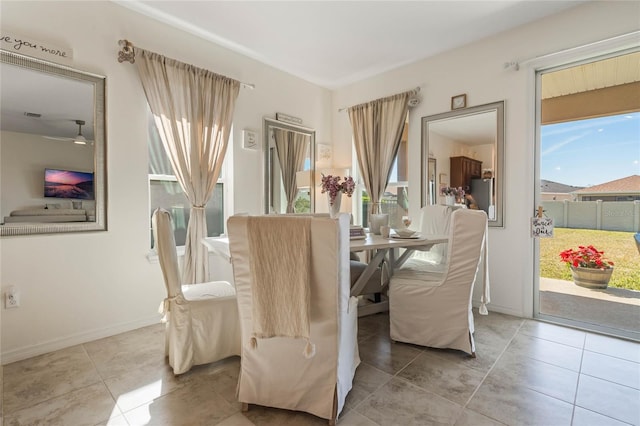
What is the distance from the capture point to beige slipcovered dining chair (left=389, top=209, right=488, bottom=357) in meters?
1.96

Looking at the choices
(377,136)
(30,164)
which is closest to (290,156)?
(377,136)

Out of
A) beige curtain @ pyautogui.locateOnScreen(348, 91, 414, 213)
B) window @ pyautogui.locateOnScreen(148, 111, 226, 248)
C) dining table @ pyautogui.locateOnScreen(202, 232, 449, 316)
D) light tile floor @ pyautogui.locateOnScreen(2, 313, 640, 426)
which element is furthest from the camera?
beige curtain @ pyautogui.locateOnScreen(348, 91, 414, 213)

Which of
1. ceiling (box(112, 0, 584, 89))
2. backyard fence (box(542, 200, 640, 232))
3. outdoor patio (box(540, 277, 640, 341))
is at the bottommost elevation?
outdoor patio (box(540, 277, 640, 341))

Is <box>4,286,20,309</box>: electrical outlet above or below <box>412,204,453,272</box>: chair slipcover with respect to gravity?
below

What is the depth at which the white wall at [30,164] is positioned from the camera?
6.44 ft

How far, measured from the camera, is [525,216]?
8.96 ft

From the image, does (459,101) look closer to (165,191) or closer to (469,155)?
(469,155)

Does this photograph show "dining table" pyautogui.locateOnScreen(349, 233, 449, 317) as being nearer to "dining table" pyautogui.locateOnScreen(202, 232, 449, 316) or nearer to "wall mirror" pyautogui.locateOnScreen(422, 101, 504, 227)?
"dining table" pyautogui.locateOnScreen(202, 232, 449, 316)

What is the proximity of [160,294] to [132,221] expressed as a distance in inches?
27.1

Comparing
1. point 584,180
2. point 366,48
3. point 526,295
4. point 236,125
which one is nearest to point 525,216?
point 584,180

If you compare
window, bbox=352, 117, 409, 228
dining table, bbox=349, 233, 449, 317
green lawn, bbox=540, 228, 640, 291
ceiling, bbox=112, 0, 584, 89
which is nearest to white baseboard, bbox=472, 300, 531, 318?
green lawn, bbox=540, 228, 640, 291

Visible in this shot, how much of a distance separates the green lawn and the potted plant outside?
0.04m

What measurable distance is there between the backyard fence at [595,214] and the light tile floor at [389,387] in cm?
91

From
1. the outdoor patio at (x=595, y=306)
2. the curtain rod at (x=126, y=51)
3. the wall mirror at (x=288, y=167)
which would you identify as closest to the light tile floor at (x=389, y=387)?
the outdoor patio at (x=595, y=306)
